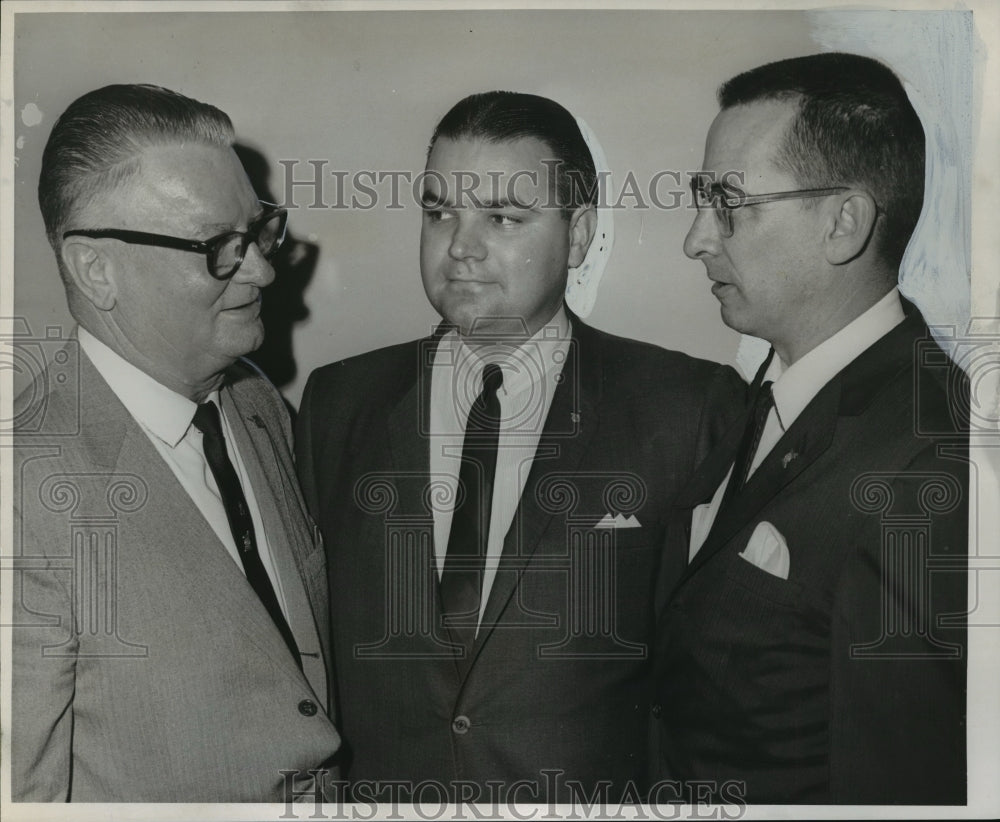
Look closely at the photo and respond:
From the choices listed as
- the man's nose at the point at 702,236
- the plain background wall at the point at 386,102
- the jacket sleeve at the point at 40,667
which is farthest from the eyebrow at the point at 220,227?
the man's nose at the point at 702,236

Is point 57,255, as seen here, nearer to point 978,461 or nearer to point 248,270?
point 248,270

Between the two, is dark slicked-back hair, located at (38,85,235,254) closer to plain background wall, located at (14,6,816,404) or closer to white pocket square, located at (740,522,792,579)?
plain background wall, located at (14,6,816,404)

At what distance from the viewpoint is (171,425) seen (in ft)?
5.89

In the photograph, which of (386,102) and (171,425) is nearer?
(171,425)

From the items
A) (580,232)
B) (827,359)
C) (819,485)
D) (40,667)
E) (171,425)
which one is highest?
(580,232)

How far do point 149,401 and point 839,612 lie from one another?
128 cm

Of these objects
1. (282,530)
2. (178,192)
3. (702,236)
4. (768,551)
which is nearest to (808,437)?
(768,551)

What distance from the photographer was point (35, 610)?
1.90 m

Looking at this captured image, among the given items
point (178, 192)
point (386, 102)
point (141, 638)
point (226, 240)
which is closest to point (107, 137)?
point (178, 192)

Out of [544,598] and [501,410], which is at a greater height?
[501,410]

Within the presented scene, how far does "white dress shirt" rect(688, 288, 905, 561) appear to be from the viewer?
182cm

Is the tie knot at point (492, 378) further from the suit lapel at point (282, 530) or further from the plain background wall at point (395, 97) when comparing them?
the suit lapel at point (282, 530)
